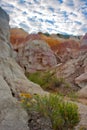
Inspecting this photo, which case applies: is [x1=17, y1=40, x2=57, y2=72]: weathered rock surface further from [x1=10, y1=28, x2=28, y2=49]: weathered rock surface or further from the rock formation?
the rock formation

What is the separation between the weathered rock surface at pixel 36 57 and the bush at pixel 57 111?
17.1 metres

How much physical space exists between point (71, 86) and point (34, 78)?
215cm

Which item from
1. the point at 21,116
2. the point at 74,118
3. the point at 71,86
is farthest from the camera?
the point at 71,86

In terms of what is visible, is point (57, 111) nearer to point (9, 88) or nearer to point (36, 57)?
point (9, 88)

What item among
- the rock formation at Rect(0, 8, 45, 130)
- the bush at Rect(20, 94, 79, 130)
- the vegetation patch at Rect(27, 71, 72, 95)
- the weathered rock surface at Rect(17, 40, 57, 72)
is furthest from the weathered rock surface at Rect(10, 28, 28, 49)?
the bush at Rect(20, 94, 79, 130)

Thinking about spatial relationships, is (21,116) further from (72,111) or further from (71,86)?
(71,86)

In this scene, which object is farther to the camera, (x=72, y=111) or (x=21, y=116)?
(x=72, y=111)

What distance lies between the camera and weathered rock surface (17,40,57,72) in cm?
2458

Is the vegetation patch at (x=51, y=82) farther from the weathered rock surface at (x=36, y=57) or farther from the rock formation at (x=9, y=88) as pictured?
the weathered rock surface at (x=36, y=57)

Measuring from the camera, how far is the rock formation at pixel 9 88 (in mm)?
6207

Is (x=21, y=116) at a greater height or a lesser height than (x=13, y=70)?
greater

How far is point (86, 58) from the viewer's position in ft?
65.9

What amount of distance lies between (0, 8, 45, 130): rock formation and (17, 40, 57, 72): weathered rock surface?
12632 mm

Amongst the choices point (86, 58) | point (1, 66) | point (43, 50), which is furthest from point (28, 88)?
point (43, 50)
